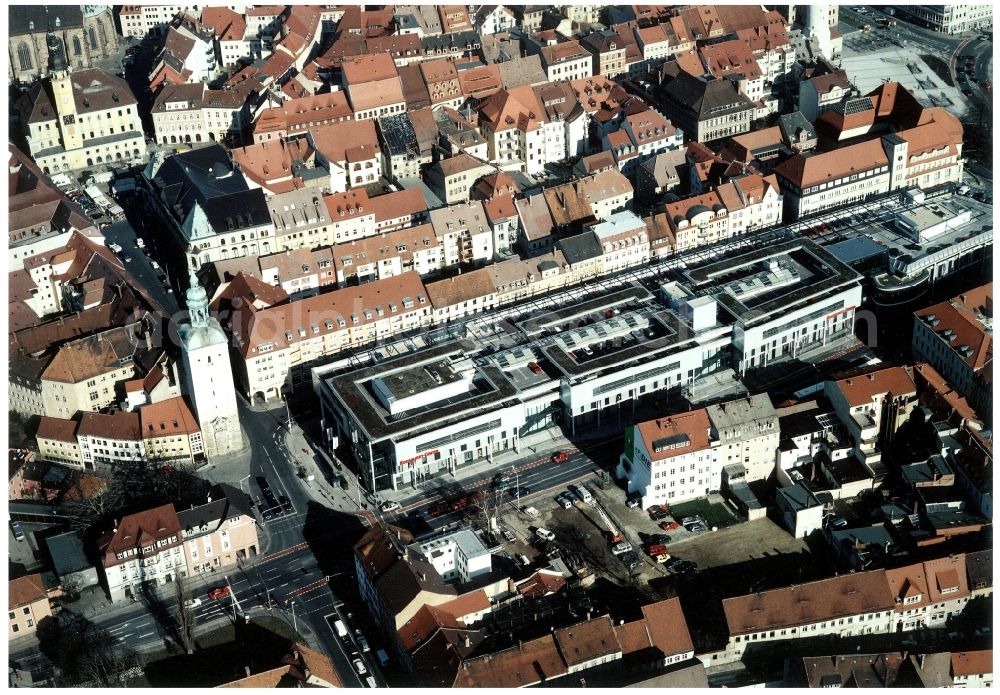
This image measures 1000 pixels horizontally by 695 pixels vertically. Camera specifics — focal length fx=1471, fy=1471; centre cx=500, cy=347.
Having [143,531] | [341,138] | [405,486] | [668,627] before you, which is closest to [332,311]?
[405,486]

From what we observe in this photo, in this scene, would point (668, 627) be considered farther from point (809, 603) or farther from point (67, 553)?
point (67, 553)

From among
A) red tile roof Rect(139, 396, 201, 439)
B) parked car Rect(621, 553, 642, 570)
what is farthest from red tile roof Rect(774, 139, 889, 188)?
red tile roof Rect(139, 396, 201, 439)

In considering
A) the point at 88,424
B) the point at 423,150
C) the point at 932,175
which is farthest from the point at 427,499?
the point at 932,175

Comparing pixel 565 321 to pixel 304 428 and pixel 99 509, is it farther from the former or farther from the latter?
pixel 99 509

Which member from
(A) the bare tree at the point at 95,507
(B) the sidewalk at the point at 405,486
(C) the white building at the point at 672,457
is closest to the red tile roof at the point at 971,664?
(C) the white building at the point at 672,457

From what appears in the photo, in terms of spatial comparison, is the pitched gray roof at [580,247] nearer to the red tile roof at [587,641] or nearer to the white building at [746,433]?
the white building at [746,433]

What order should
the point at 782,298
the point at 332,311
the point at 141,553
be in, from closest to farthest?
1. the point at 141,553
2. the point at 332,311
3. the point at 782,298

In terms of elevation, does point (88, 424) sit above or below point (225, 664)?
above
